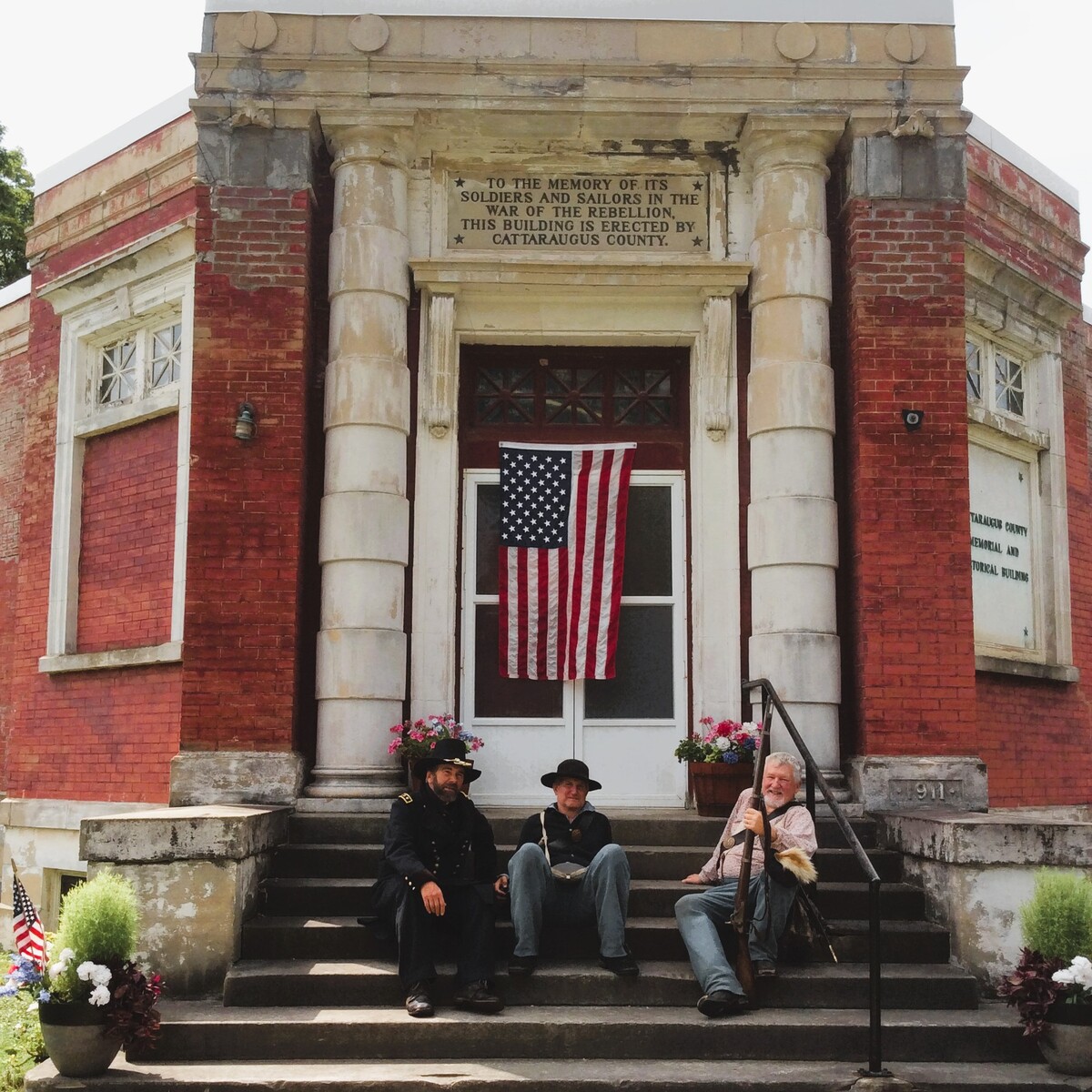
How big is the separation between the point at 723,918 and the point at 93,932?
3052 mm

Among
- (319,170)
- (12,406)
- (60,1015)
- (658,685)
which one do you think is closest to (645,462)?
(658,685)

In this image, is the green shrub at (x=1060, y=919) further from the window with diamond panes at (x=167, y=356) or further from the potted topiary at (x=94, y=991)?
the window with diamond panes at (x=167, y=356)

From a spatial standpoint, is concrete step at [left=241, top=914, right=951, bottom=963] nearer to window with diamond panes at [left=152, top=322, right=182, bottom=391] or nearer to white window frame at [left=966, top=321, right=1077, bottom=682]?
white window frame at [left=966, top=321, right=1077, bottom=682]

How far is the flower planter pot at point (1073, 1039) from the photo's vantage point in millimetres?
5980

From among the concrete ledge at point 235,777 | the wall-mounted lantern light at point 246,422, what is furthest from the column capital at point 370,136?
the concrete ledge at point 235,777

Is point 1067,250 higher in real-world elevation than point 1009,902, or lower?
higher

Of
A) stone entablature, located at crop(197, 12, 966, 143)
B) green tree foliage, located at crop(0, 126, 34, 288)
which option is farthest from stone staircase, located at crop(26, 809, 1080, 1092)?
green tree foliage, located at crop(0, 126, 34, 288)

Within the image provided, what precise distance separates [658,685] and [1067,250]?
19.7ft

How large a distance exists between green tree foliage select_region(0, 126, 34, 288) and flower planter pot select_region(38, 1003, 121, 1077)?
54.8 ft

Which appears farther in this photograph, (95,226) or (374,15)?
(95,226)

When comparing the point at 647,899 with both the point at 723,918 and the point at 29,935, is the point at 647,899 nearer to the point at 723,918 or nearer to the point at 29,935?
the point at 723,918

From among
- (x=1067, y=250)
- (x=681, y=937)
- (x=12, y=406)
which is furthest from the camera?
(x=12, y=406)

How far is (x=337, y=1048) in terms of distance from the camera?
20.0 ft

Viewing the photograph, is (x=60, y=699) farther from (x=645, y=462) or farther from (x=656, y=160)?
(x=656, y=160)
